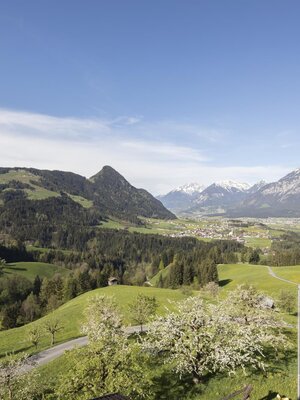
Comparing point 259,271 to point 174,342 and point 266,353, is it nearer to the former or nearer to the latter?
point 266,353

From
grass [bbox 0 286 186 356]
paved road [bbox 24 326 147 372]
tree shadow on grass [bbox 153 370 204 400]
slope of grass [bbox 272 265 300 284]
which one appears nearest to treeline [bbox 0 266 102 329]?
grass [bbox 0 286 186 356]

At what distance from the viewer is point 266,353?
38.2m

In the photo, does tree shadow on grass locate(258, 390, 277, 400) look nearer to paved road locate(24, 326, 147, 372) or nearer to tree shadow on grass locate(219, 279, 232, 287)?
paved road locate(24, 326, 147, 372)

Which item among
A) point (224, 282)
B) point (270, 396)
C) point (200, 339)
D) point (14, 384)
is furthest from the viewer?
point (224, 282)

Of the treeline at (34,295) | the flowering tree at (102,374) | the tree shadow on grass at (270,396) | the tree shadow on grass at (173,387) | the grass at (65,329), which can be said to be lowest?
the treeline at (34,295)

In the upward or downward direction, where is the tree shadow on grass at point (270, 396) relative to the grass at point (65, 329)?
upward

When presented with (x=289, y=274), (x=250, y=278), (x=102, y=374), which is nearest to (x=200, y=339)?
(x=102, y=374)

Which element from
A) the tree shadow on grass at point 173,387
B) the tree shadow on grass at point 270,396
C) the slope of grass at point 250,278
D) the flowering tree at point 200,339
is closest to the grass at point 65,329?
the tree shadow on grass at point 173,387

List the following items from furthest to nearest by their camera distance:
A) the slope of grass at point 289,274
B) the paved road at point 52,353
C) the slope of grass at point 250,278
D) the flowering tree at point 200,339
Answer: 1. the slope of grass at point 289,274
2. the slope of grass at point 250,278
3. the paved road at point 52,353
4. the flowering tree at point 200,339

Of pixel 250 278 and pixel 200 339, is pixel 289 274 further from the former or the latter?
pixel 200 339

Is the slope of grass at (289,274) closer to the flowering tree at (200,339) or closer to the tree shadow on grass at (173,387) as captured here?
the tree shadow on grass at (173,387)

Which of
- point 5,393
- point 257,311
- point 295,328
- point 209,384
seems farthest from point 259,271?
point 5,393

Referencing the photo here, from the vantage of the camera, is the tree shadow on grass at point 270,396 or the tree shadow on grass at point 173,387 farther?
the tree shadow on grass at point 173,387

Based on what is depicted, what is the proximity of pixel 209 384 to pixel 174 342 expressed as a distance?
5146 millimetres
